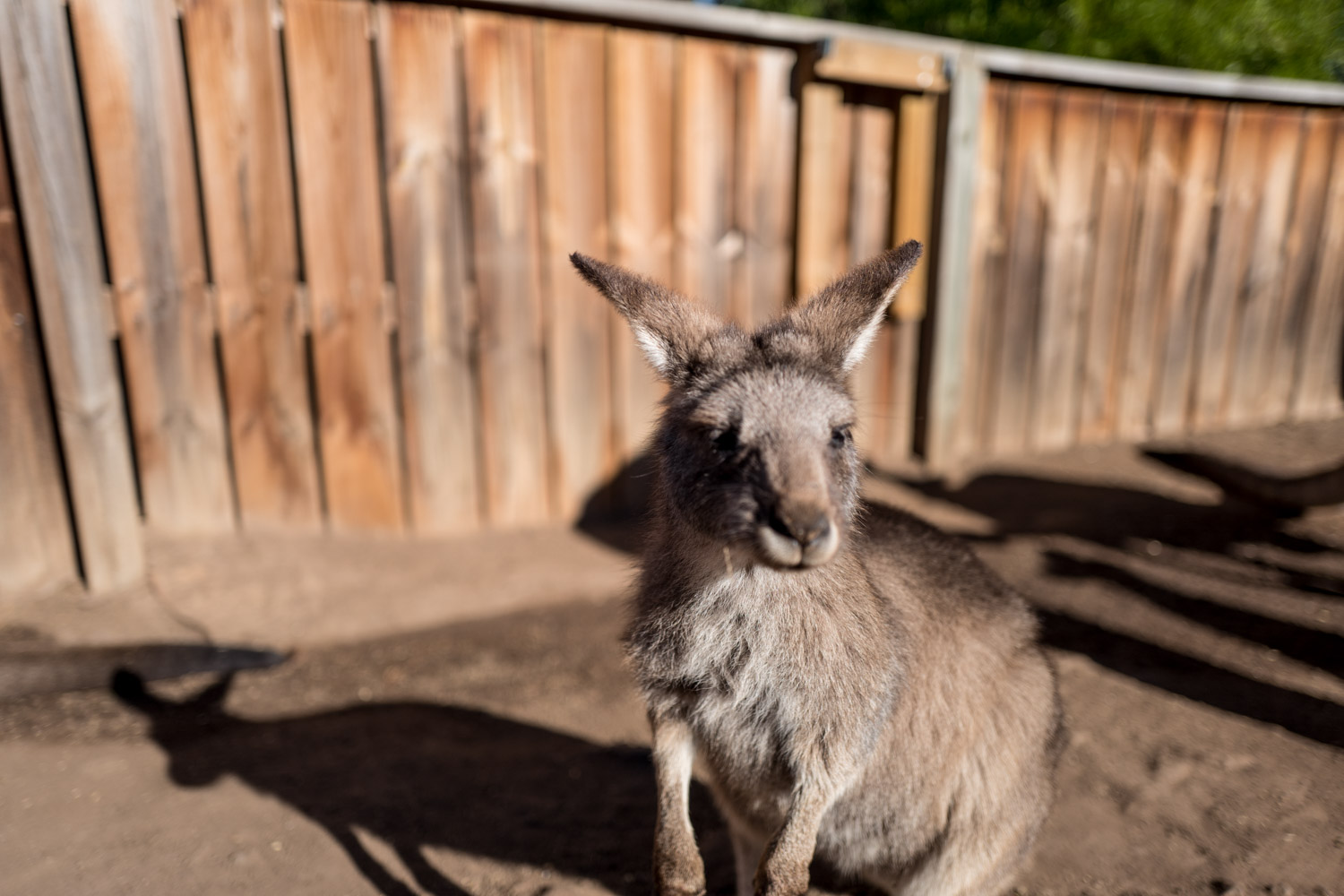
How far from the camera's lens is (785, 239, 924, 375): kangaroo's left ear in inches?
94.3

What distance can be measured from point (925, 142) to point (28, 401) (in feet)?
15.6

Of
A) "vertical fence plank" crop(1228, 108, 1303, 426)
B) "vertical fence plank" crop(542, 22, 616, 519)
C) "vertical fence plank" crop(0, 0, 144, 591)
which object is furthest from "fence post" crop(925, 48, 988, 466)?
"vertical fence plank" crop(0, 0, 144, 591)

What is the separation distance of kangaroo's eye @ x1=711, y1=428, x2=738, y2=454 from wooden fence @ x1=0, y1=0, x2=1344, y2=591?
4.59 feet

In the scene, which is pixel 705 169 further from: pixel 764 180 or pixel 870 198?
pixel 870 198

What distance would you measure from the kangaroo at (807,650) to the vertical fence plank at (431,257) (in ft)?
7.56

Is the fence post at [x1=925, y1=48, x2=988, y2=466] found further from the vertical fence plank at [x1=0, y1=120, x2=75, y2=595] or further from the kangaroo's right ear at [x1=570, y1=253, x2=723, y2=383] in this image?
the vertical fence plank at [x1=0, y1=120, x2=75, y2=595]

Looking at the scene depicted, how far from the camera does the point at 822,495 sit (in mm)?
1940

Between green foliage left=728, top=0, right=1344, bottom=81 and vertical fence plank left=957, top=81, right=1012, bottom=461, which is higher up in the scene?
green foliage left=728, top=0, right=1344, bottom=81

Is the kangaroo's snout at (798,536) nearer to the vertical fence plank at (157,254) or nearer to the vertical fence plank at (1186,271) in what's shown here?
the vertical fence plank at (157,254)

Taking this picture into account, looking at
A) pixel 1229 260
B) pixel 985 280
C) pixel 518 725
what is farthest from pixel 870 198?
pixel 518 725

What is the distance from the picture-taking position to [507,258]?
4.62 metres

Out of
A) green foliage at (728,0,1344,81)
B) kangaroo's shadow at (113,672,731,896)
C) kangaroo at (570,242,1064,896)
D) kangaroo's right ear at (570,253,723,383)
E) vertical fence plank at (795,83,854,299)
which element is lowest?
kangaroo's shadow at (113,672,731,896)

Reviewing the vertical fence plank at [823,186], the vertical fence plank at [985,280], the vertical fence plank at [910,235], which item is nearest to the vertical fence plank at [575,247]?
the vertical fence plank at [823,186]

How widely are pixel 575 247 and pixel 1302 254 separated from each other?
543 cm
